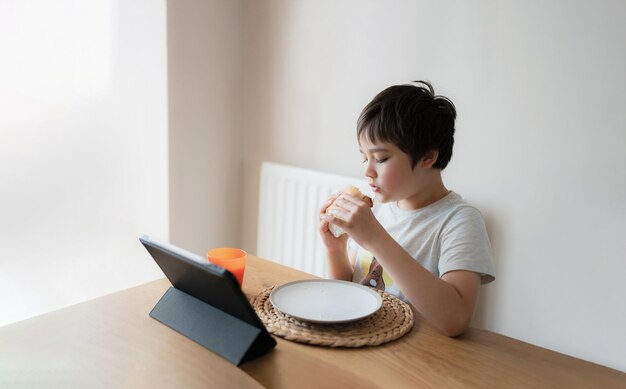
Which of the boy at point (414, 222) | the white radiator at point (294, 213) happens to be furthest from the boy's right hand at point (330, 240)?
the white radiator at point (294, 213)

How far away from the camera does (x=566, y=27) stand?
140 cm

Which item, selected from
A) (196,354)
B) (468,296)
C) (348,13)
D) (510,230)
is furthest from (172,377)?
(348,13)

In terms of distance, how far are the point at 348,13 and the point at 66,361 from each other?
1434mm


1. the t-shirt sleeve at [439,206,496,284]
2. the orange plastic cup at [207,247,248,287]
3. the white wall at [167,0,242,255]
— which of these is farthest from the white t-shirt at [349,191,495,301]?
the white wall at [167,0,242,255]

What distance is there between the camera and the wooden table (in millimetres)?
768

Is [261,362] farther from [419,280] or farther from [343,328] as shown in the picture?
[419,280]

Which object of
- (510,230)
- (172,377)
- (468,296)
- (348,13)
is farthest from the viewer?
(348,13)

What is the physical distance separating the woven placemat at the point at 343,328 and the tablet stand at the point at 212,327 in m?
0.06

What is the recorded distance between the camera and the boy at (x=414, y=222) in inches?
39.4

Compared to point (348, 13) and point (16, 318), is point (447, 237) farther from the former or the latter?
point (16, 318)

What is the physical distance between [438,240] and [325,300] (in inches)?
13.4

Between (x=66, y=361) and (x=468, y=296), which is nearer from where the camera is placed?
(x=66, y=361)

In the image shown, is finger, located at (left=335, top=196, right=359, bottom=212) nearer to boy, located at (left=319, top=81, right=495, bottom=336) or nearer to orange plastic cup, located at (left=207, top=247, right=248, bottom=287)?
boy, located at (left=319, top=81, right=495, bottom=336)

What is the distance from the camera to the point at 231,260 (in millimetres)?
1056
